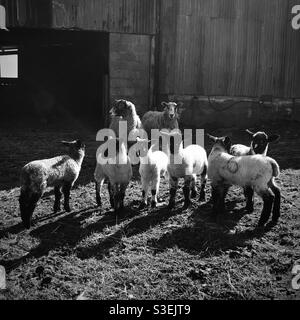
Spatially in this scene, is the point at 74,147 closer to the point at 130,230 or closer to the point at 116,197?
the point at 116,197

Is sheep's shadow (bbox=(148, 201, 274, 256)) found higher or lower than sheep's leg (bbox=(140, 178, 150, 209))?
lower

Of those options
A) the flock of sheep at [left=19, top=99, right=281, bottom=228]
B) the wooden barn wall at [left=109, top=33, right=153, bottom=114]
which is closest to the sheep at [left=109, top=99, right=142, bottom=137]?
the wooden barn wall at [left=109, top=33, right=153, bottom=114]

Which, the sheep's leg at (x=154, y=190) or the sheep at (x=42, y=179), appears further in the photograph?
the sheep's leg at (x=154, y=190)

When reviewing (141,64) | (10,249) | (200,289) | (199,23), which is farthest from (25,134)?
(200,289)

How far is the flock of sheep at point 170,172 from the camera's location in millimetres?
5840

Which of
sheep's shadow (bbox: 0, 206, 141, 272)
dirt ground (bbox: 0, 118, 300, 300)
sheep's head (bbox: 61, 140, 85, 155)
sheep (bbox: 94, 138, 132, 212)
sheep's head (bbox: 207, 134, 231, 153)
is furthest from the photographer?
sheep's head (bbox: 61, 140, 85, 155)

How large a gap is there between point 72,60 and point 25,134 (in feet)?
26.3

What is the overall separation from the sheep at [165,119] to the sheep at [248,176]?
17.0 ft

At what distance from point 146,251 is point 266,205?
2042mm

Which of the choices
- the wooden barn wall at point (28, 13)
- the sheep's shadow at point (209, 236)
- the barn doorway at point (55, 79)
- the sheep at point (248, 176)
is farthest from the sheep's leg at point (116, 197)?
the barn doorway at point (55, 79)

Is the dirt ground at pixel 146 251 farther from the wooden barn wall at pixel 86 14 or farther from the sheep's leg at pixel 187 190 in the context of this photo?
the wooden barn wall at pixel 86 14

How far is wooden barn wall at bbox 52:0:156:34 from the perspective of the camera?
44.5 feet

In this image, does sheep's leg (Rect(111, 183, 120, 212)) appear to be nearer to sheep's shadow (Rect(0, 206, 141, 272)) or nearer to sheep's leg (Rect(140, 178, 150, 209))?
sheep's shadow (Rect(0, 206, 141, 272))

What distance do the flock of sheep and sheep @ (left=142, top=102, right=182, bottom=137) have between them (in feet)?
14.5
